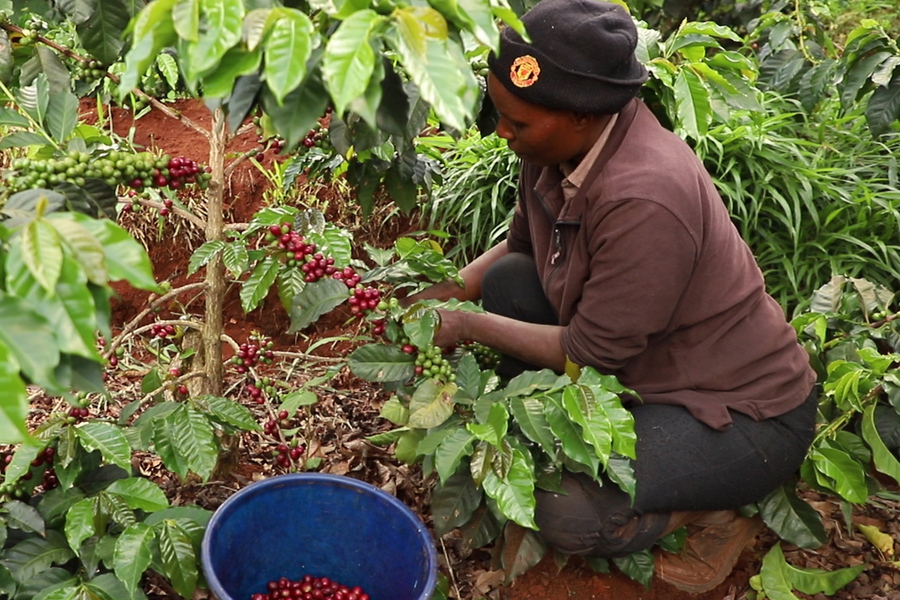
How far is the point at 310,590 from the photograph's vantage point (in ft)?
7.01

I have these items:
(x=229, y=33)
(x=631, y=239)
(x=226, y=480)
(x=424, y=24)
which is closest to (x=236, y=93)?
(x=229, y=33)

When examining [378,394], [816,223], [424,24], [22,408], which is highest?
[424,24]

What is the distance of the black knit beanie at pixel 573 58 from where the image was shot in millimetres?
1769

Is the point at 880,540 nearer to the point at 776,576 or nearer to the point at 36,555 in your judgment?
the point at 776,576

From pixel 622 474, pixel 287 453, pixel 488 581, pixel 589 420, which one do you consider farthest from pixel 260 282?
pixel 488 581

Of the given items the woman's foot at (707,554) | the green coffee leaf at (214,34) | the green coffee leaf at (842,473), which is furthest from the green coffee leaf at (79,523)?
the green coffee leaf at (842,473)

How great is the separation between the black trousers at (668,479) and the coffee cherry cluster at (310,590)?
45 centimetres

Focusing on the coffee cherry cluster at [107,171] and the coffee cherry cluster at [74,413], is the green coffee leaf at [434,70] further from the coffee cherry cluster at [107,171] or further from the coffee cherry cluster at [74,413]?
the coffee cherry cluster at [74,413]

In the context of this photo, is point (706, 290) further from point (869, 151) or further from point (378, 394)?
point (869, 151)

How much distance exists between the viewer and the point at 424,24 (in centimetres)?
107

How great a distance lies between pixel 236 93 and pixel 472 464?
910 millimetres

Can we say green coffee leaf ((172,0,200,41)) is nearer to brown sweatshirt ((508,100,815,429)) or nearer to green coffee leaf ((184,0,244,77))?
green coffee leaf ((184,0,244,77))

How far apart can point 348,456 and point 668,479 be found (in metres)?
1.05

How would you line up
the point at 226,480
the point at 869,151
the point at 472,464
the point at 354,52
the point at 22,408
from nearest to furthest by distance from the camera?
the point at 22,408
the point at 354,52
the point at 472,464
the point at 226,480
the point at 869,151
